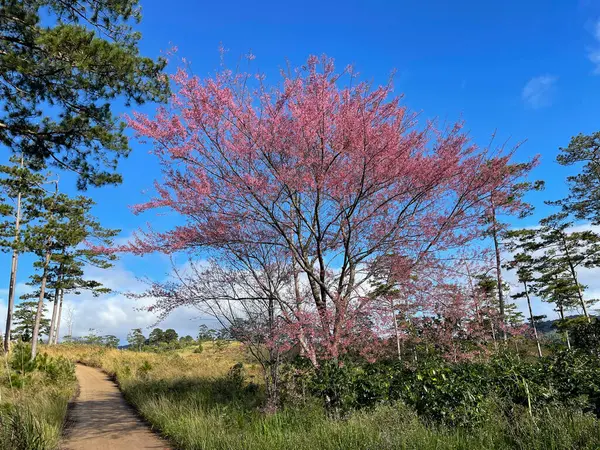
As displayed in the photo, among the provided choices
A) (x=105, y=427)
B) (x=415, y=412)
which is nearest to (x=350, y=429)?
(x=415, y=412)

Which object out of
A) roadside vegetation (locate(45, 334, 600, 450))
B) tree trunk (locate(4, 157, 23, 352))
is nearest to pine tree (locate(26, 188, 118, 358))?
tree trunk (locate(4, 157, 23, 352))

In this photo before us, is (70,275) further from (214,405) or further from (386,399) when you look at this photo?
(386,399)

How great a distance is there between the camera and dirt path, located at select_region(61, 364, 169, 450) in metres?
6.33

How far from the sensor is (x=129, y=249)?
6691 mm

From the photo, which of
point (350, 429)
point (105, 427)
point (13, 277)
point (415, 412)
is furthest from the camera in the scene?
point (13, 277)

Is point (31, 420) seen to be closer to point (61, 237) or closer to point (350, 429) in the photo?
point (350, 429)

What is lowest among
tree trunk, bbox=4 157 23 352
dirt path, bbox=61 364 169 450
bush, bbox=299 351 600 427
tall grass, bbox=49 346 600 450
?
dirt path, bbox=61 364 169 450

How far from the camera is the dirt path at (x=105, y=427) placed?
20.8 ft

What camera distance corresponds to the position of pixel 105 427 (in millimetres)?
7680

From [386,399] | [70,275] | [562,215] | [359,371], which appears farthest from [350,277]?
[70,275]

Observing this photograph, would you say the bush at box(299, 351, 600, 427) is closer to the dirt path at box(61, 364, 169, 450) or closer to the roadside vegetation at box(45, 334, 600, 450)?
the roadside vegetation at box(45, 334, 600, 450)

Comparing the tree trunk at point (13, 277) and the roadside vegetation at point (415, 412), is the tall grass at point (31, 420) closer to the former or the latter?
the roadside vegetation at point (415, 412)

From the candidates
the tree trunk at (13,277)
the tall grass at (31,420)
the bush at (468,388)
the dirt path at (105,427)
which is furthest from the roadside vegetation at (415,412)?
the tree trunk at (13,277)

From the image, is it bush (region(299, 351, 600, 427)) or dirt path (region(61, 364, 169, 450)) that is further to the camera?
dirt path (region(61, 364, 169, 450))
